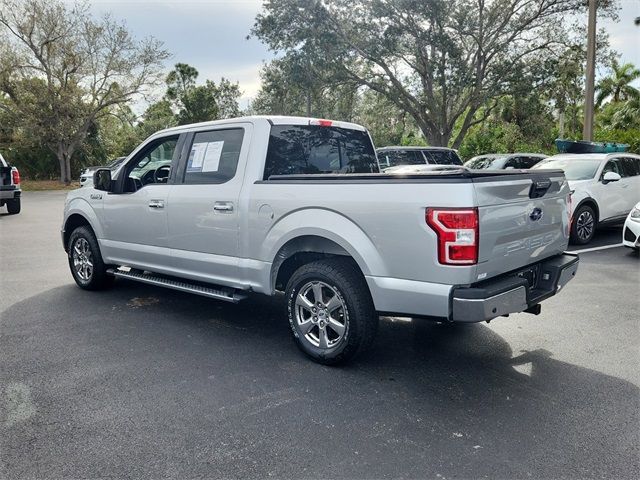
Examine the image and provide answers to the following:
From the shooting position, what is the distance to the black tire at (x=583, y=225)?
935cm

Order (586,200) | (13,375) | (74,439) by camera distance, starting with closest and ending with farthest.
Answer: (74,439), (13,375), (586,200)

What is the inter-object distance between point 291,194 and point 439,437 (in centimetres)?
207

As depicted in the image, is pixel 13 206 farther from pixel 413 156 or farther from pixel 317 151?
pixel 317 151

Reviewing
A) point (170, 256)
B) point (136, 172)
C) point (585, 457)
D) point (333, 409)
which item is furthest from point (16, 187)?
point (585, 457)

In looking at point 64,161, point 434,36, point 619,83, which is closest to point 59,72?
point 64,161

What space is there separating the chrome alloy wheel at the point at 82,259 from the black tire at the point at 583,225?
7910 mm

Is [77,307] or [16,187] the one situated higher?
[16,187]

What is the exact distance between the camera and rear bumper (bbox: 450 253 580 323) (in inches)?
130

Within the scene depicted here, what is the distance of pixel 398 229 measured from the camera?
137 inches

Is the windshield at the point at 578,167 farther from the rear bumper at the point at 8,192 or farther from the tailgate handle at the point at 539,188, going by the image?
the rear bumper at the point at 8,192

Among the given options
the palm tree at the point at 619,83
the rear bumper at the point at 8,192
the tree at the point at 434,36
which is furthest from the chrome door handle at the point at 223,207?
the palm tree at the point at 619,83

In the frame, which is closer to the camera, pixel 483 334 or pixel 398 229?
pixel 398 229

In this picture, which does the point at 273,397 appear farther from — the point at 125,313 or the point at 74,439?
the point at 125,313

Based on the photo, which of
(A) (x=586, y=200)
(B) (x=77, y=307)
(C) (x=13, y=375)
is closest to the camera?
(C) (x=13, y=375)
